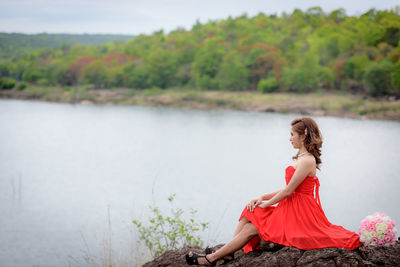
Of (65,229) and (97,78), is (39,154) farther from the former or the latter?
(97,78)

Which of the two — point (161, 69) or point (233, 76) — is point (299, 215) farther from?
point (161, 69)

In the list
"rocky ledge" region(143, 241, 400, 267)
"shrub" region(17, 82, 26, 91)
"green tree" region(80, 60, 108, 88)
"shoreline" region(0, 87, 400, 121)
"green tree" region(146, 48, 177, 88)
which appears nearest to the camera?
"rocky ledge" region(143, 241, 400, 267)

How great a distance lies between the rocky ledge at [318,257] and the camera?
3229 millimetres

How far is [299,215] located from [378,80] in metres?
42.4

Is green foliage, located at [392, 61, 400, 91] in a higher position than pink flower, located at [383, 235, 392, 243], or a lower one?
higher

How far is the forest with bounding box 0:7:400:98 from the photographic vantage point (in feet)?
160

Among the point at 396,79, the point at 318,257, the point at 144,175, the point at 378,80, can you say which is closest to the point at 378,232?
the point at 318,257

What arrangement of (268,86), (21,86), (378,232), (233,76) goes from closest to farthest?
(378,232)
(268,86)
(233,76)
(21,86)

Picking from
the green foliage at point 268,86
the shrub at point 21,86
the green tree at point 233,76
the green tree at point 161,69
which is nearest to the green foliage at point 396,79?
the green foliage at point 268,86

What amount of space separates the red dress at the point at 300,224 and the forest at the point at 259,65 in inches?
1610

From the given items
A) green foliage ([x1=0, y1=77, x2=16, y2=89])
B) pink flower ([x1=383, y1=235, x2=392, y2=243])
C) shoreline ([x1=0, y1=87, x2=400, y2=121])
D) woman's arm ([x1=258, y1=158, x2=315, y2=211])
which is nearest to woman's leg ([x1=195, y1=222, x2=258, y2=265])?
woman's arm ([x1=258, y1=158, x2=315, y2=211])

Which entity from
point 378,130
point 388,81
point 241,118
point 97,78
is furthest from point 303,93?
point 97,78

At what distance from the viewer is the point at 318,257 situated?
337cm

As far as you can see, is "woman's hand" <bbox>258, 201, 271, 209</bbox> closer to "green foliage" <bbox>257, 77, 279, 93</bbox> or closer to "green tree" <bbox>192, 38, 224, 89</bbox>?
"green foliage" <bbox>257, 77, 279, 93</bbox>
